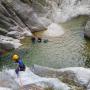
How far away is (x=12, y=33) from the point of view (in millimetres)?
36219

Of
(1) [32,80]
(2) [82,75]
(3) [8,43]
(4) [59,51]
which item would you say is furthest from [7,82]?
(3) [8,43]

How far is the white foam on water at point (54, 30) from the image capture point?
123 ft

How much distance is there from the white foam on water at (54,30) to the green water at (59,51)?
787 mm

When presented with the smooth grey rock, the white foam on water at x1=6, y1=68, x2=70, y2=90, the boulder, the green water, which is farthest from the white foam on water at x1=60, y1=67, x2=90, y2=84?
the boulder

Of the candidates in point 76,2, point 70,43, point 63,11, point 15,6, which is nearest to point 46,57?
point 70,43

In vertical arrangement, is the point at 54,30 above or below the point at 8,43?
above

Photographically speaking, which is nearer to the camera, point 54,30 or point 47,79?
point 47,79

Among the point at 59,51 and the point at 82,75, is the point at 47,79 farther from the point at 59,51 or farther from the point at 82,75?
the point at 59,51

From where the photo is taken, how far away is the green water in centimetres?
2875

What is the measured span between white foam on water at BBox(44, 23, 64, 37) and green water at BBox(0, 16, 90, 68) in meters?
0.79

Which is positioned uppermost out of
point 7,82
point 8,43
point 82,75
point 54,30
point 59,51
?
point 54,30

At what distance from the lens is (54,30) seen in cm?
3891

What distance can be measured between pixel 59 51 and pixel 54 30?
8.00 m

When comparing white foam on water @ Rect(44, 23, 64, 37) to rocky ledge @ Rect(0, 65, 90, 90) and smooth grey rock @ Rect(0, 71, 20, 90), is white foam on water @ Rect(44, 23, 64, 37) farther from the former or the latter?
smooth grey rock @ Rect(0, 71, 20, 90)
